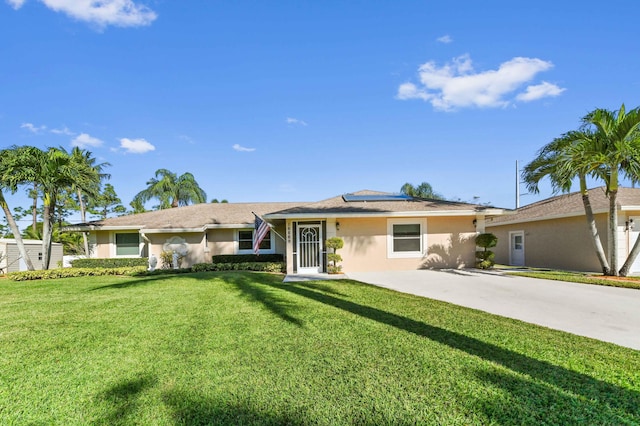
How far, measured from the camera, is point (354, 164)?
77.6 feet

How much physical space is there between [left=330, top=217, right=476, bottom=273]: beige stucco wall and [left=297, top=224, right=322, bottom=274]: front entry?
97 centimetres

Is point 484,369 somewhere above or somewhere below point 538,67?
below

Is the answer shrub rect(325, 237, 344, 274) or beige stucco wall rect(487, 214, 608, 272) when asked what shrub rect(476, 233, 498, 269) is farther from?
shrub rect(325, 237, 344, 274)

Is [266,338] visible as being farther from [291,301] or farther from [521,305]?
[521,305]

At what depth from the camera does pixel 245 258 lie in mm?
15727

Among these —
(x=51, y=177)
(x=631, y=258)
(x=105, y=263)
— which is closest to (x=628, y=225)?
(x=631, y=258)

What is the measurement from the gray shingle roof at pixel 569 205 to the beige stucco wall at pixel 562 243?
0.46m

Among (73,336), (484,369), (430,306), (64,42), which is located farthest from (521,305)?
(64,42)

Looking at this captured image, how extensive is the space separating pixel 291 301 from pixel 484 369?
438cm

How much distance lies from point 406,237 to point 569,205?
951cm

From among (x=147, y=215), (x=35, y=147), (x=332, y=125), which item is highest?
(x=332, y=125)

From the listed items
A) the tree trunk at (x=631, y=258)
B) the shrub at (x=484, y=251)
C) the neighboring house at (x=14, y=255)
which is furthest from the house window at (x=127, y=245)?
the tree trunk at (x=631, y=258)

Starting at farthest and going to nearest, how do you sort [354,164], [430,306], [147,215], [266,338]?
[354,164]
[147,215]
[430,306]
[266,338]

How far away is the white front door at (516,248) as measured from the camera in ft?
59.7
